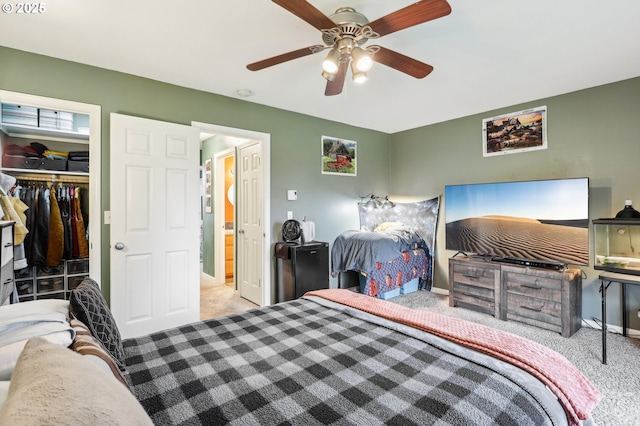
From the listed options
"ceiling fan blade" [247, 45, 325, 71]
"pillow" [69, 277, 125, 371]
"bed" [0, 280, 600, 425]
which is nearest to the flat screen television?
"bed" [0, 280, 600, 425]

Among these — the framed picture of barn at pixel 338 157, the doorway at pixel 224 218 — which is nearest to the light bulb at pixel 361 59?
A: the doorway at pixel 224 218

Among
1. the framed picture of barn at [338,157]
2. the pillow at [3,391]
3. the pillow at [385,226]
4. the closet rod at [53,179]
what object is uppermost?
the framed picture of barn at [338,157]

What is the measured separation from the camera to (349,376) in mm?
1158

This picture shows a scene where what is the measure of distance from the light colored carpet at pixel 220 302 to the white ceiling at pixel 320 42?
2.54 meters

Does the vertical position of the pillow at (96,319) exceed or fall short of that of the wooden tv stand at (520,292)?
it exceeds it

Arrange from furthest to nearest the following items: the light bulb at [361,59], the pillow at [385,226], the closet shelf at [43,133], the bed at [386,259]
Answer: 1. the pillow at [385,226]
2. the bed at [386,259]
3. the closet shelf at [43,133]
4. the light bulb at [361,59]

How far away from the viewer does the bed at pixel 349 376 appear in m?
0.95

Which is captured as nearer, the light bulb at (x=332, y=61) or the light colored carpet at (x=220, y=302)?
the light bulb at (x=332, y=61)

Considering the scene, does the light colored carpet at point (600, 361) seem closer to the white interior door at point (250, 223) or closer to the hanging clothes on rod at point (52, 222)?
the white interior door at point (250, 223)

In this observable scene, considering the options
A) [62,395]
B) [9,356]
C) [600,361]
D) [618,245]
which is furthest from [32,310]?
[618,245]

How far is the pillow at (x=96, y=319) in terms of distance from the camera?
1.18 m

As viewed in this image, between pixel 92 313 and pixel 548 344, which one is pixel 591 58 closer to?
pixel 548 344

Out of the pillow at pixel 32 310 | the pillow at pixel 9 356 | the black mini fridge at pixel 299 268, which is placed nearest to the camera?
the pillow at pixel 9 356

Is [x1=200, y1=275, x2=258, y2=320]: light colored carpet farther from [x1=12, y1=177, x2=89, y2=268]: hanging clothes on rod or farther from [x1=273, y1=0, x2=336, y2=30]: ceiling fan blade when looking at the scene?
[x1=273, y1=0, x2=336, y2=30]: ceiling fan blade
